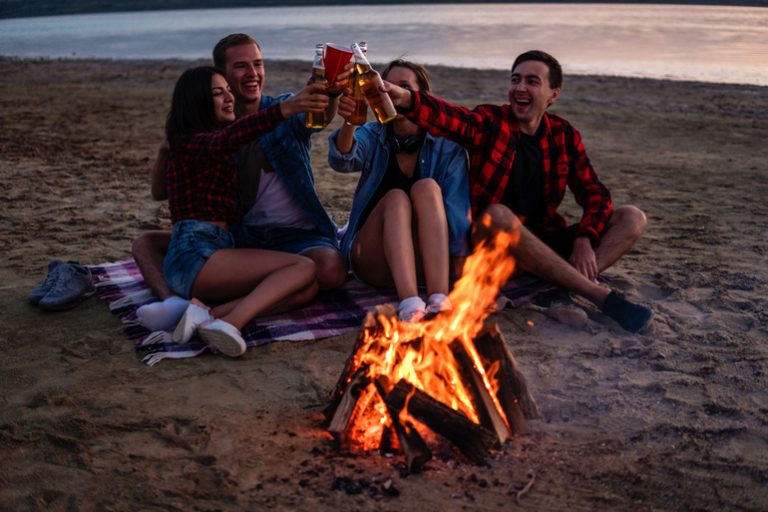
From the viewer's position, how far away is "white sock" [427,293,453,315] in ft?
13.6

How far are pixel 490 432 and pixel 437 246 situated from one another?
1.44m

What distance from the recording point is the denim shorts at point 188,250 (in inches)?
173

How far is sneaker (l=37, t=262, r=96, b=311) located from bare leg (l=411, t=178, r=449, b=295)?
2.19m

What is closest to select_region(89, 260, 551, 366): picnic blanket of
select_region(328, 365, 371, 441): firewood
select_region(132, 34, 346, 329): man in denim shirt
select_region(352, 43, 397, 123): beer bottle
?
select_region(132, 34, 346, 329): man in denim shirt

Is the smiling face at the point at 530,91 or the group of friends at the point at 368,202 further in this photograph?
the smiling face at the point at 530,91

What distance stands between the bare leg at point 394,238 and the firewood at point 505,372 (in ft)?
2.68

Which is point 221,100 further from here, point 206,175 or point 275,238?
point 275,238

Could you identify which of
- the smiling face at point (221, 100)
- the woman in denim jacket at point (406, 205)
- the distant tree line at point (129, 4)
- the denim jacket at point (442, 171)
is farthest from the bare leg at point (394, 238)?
the distant tree line at point (129, 4)

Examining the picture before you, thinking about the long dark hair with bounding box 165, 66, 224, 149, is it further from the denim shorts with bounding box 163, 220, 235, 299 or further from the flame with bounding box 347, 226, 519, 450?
the flame with bounding box 347, 226, 519, 450

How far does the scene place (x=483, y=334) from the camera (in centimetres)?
348

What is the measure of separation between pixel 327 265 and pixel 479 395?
1.72m

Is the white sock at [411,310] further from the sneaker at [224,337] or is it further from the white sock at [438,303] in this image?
the sneaker at [224,337]

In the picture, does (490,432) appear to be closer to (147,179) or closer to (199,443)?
(199,443)

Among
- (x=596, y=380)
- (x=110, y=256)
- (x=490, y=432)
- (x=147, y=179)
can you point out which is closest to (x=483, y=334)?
(x=490, y=432)
